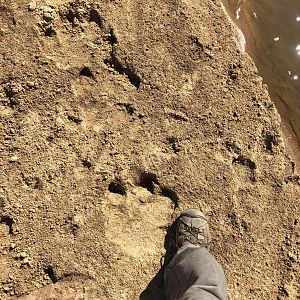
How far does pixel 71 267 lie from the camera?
93.2 inches

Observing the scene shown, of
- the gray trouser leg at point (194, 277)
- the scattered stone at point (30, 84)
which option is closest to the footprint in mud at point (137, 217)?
the gray trouser leg at point (194, 277)

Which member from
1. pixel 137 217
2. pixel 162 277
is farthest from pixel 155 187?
pixel 162 277

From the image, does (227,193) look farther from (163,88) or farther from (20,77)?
(20,77)

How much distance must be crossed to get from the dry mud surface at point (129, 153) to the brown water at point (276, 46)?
56cm

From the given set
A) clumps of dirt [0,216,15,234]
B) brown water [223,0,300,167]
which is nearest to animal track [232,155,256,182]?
brown water [223,0,300,167]

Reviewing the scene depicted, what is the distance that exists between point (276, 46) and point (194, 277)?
2.01 metres

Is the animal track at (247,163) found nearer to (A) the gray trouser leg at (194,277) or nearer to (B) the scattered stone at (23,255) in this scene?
(A) the gray trouser leg at (194,277)

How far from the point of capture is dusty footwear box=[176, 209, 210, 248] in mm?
2490

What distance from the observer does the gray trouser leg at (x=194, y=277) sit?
7.29 ft

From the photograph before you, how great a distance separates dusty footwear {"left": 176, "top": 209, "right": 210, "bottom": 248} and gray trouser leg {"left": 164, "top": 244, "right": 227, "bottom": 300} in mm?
55

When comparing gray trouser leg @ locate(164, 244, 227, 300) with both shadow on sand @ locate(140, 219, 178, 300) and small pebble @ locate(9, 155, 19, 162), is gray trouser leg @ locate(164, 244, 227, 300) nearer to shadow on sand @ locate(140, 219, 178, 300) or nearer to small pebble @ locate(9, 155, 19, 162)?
shadow on sand @ locate(140, 219, 178, 300)

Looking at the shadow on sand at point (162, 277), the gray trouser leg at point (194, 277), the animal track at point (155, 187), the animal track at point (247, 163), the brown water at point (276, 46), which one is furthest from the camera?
the brown water at point (276, 46)

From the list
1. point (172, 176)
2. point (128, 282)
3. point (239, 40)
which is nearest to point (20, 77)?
point (172, 176)

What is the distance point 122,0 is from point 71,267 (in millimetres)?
1625
